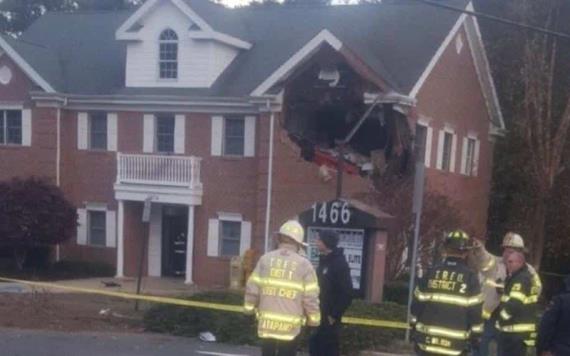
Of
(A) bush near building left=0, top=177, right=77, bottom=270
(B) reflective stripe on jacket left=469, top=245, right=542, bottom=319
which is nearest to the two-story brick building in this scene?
(A) bush near building left=0, top=177, right=77, bottom=270

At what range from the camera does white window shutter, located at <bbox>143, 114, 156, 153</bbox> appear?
28.7 metres

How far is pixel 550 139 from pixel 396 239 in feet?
39.1

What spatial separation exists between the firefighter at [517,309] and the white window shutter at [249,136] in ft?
60.9

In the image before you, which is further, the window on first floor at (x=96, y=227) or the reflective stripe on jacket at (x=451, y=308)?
the window on first floor at (x=96, y=227)

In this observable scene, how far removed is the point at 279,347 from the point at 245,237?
1914 cm

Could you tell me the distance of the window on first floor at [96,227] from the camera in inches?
1179

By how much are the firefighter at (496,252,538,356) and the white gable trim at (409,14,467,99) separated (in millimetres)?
→ 16379

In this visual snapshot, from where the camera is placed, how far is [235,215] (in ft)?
90.8

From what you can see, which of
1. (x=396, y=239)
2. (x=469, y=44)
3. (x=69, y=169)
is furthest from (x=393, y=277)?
(x=69, y=169)

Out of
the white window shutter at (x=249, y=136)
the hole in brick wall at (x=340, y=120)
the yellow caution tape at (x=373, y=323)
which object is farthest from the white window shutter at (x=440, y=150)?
the yellow caution tape at (x=373, y=323)

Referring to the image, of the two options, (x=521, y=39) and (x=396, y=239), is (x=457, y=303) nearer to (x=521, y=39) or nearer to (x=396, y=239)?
(x=396, y=239)

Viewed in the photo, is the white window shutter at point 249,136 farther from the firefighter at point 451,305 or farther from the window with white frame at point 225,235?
the firefighter at point 451,305

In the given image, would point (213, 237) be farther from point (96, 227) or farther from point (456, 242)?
point (456, 242)

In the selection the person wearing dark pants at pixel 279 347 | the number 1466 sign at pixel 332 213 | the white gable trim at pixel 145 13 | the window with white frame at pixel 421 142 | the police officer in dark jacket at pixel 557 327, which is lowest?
the person wearing dark pants at pixel 279 347
